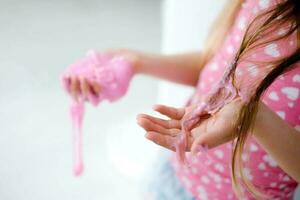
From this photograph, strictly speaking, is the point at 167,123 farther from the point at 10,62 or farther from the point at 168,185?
the point at 10,62

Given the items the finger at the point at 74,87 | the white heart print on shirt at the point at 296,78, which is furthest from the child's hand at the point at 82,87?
the white heart print on shirt at the point at 296,78

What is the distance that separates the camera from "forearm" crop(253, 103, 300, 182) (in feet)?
1.13

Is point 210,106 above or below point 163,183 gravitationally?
above

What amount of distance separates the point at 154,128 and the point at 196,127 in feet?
0.13

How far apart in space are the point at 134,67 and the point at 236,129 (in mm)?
287

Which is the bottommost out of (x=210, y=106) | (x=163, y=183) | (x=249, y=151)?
(x=163, y=183)

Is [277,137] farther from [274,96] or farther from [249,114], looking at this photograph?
[274,96]

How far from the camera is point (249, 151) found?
0.50 m

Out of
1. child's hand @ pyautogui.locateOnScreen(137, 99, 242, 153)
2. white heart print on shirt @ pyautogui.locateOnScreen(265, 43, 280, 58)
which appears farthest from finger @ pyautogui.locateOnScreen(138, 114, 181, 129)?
white heart print on shirt @ pyautogui.locateOnScreen(265, 43, 280, 58)

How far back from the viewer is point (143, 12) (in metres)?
1.60

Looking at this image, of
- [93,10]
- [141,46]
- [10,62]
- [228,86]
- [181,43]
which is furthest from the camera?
[93,10]

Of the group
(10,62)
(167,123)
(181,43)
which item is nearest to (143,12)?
(10,62)

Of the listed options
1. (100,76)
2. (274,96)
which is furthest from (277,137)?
(100,76)

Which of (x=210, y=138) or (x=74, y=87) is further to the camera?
(x=74, y=87)
